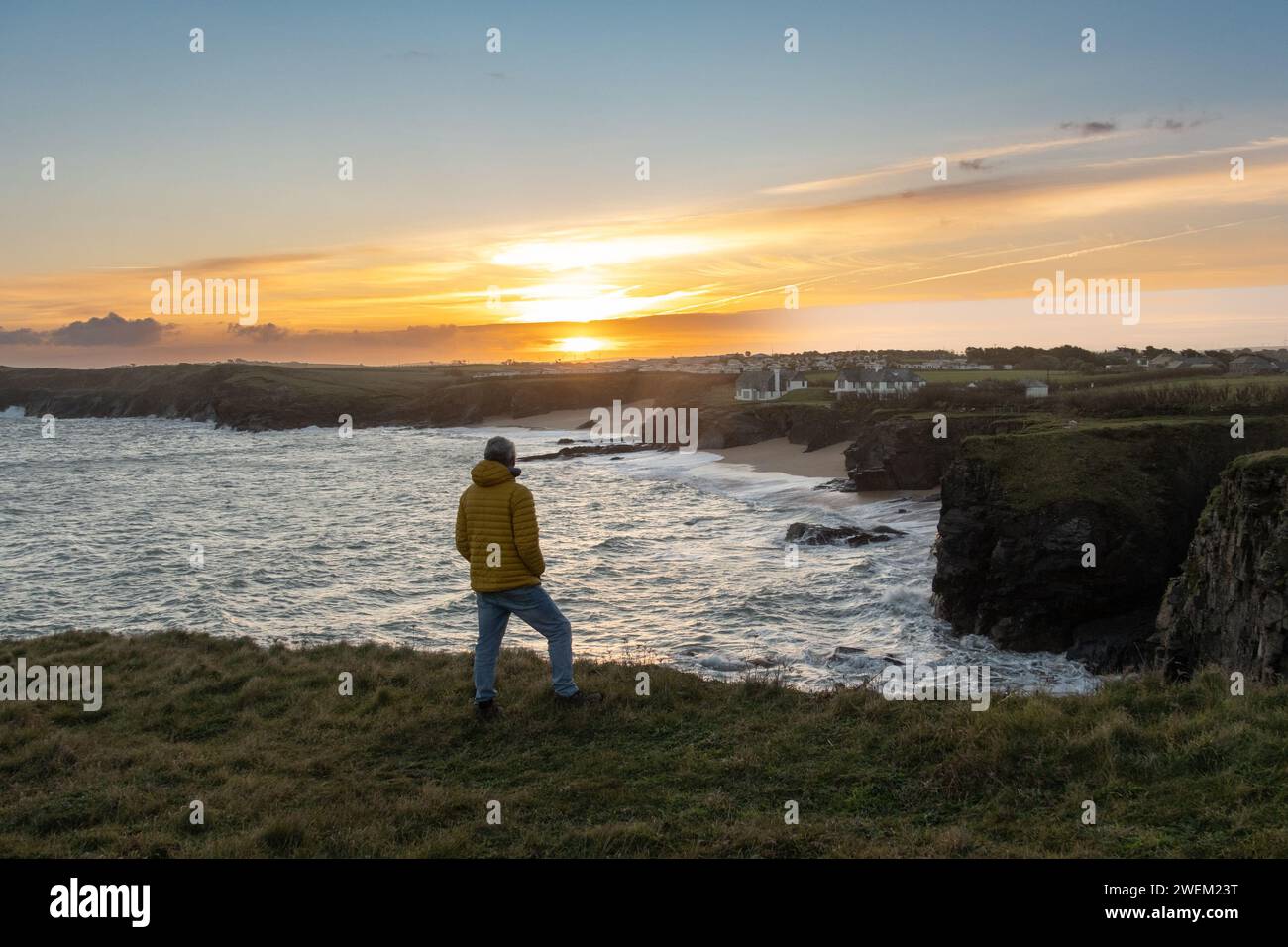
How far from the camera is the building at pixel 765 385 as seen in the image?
319ft

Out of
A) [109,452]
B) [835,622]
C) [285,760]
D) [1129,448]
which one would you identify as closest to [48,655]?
[285,760]

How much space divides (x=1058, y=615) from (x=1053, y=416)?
14184 millimetres

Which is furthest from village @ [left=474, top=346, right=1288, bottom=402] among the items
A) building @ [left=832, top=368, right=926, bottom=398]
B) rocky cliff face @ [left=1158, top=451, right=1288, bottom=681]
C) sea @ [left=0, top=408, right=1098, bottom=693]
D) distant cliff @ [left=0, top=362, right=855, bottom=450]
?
rocky cliff face @ [left=1158, top=451, right=1288, bottom=681]

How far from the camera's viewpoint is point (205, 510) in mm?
48000

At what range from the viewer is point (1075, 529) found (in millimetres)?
22859

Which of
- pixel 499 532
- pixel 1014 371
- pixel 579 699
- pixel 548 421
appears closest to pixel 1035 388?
pixel 1014 371

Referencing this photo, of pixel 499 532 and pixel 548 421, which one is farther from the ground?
pixel 548 421

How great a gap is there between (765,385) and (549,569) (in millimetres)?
69793

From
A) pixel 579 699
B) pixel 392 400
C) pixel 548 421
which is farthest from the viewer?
pixel 392 400

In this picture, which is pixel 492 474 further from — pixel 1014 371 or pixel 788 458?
pixel 1014 371

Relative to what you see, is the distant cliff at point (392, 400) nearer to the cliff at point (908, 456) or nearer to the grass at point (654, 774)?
the cliff at point (908, 456)

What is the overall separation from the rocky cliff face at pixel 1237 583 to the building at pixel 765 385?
255 ft
